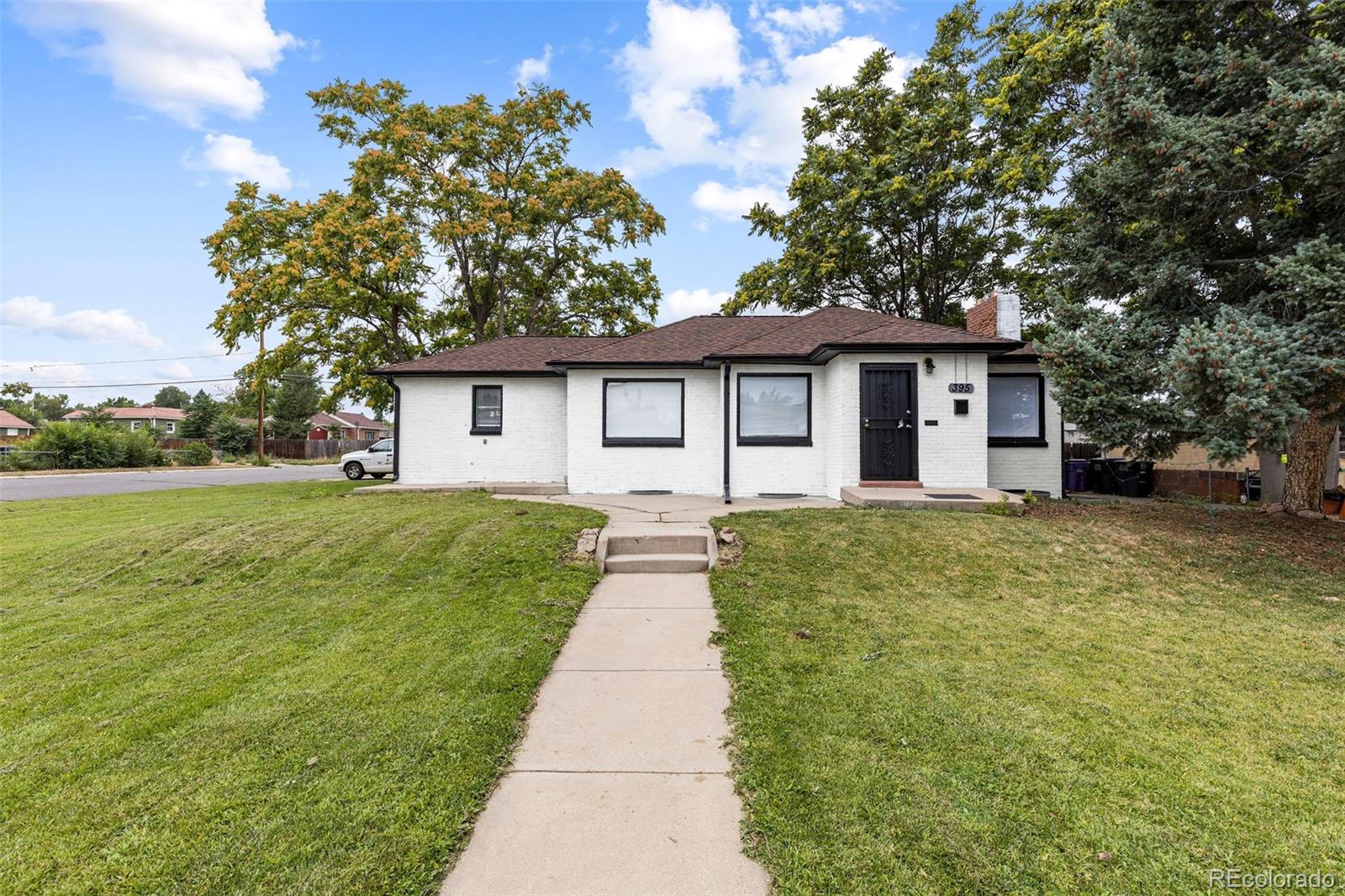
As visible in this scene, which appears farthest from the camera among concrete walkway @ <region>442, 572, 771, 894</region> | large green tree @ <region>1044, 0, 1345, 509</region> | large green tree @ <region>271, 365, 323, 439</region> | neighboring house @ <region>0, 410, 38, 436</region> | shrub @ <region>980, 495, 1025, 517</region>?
neighboring house @ <region>0, 410, 38, 436</region>

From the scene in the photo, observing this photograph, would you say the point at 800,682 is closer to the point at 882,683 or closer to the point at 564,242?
the point at 882,683

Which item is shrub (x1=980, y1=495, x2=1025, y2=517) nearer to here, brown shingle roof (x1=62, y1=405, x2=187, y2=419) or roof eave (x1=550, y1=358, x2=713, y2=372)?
roof eave (x1=550, y1=358, x2=713, y2=372)

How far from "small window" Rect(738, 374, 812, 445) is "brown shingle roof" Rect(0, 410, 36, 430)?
67.7 metres

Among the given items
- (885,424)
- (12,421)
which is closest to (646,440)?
(885,424)

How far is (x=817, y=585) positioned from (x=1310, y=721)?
3.19 metres

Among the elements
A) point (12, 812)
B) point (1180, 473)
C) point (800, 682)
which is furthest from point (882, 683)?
point (1180, 473)

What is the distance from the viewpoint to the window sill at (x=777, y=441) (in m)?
10.4

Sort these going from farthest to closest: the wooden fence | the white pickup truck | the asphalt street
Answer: the wooden fence < the white pickup truck < the asphalt street

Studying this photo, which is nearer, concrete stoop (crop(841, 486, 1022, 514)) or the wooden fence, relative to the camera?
concrete stoop (crop(841, 486, 1022, 514))

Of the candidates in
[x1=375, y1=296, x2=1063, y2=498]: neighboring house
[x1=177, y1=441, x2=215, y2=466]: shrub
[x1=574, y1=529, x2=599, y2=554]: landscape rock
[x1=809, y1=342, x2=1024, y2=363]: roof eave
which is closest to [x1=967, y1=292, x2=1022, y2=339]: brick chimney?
[x1=375, y1=296, x2=1063, y2=498]: neighboring house

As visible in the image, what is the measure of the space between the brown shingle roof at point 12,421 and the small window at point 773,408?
67.7 metres

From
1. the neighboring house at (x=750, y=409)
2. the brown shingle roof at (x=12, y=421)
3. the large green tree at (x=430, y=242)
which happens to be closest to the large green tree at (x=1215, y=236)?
the neighboring house at (x=750, y=409)

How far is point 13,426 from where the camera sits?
46.2m

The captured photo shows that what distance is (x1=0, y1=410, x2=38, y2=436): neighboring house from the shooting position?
45562mm
